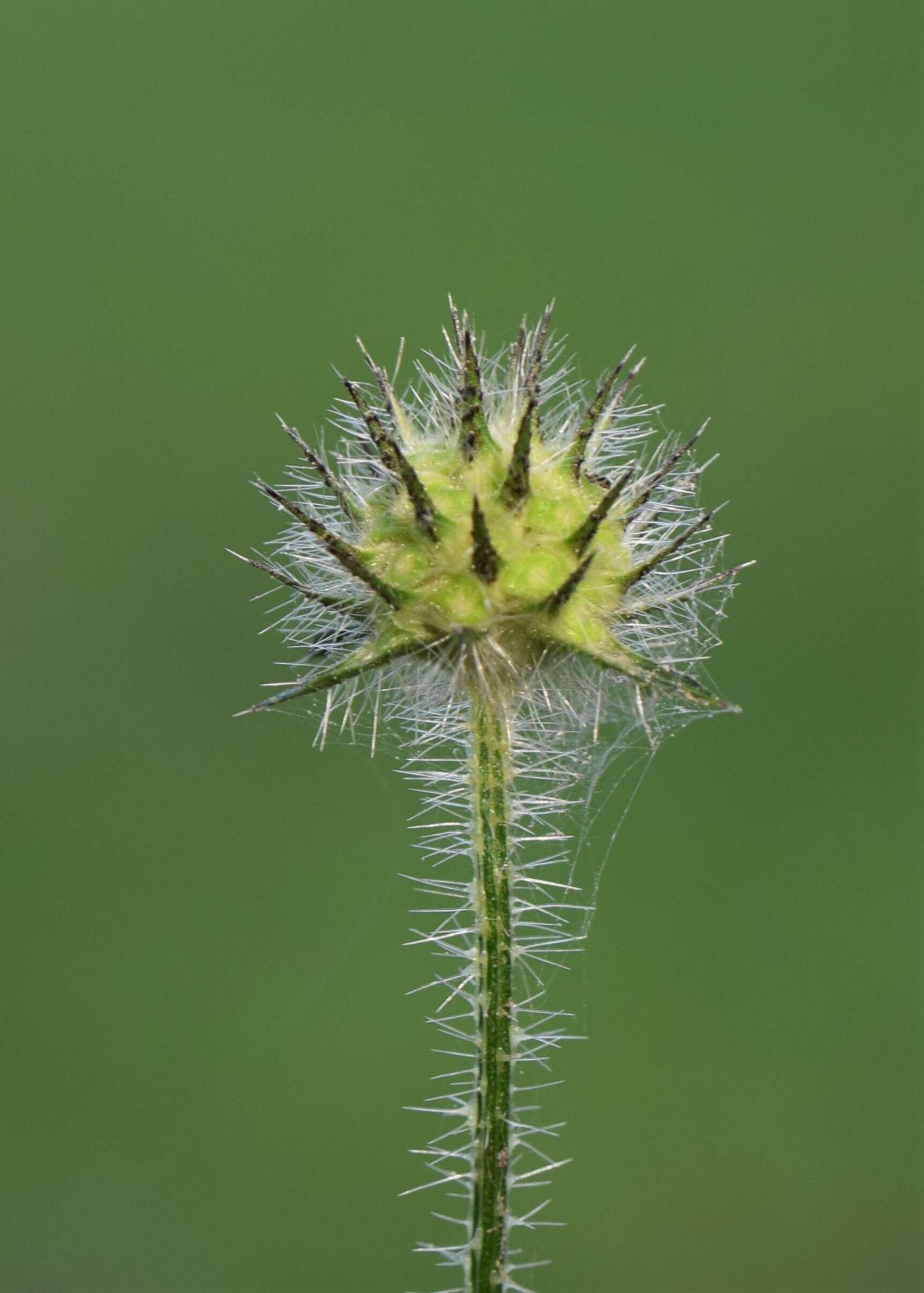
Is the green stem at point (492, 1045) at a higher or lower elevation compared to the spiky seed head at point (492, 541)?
lower

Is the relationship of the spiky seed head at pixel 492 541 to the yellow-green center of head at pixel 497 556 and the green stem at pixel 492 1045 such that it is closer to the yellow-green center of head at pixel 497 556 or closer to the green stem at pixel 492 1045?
the yellow-green center of head at pixel 497 556

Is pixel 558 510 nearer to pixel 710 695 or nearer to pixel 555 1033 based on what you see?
pixel 710 695

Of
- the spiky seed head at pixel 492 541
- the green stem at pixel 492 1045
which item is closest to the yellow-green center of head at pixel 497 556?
the spiky seed head at pixel 492 541

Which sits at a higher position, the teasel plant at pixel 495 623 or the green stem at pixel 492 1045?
the teasel plant at pixel 495 623

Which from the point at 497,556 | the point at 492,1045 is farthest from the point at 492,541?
the point at 492,1045

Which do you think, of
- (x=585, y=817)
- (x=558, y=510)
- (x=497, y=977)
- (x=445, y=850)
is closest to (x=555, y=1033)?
(x=497, y=977)

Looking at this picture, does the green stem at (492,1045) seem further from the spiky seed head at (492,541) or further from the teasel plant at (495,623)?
the spiky seed head at (492,541)

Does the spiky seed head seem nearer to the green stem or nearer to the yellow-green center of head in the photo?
the yellow-green center of head

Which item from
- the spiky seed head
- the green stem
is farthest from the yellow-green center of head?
the green stem
